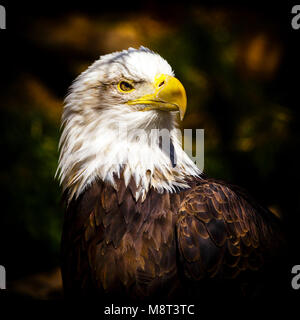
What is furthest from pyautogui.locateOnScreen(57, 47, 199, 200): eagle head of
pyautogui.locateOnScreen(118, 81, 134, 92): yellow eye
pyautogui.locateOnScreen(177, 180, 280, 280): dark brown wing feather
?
pyautogui.locateOnScreen(177, 180, 280, 280): dark brown wing feather

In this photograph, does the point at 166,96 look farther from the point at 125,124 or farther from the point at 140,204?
the point at 140,204

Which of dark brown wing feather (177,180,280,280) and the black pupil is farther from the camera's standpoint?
the black pupil

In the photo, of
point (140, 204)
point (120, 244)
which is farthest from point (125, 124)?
point (120, 244)

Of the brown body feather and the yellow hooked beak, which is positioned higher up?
the yellow hooked beak

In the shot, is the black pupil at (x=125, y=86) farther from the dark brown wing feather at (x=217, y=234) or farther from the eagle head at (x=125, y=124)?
the dark brown wing feather at (x=217, y=234)

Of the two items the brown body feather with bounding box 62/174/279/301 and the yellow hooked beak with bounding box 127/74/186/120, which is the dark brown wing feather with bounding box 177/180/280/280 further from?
the yellow hooked beak with bounding box 127/74/186/120

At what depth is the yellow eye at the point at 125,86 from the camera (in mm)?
1768

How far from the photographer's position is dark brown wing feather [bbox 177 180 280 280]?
1.59m

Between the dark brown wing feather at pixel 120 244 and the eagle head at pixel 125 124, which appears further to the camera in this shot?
the eagle head at pixel 125 124

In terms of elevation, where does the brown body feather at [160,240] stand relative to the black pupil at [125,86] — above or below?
below

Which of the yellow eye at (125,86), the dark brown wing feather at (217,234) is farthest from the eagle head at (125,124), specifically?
the dark brown wing feather at (217,234)
